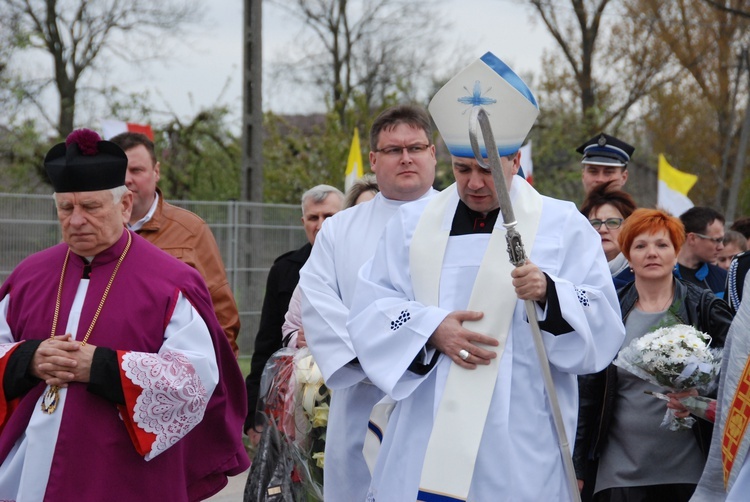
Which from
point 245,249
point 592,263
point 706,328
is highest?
point 592,263

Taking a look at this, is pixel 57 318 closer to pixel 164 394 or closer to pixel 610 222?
pixel 164 394

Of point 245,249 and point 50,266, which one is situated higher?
point 50,266

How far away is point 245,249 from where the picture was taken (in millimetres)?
13445

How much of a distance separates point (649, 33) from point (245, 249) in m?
18.2

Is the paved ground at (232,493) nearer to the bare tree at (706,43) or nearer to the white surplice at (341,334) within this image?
the white surplice at (341,334)

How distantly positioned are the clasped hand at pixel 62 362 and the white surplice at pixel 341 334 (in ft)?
3.17

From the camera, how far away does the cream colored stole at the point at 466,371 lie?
3.48 meters

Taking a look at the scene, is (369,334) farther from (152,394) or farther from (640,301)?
(640,301)

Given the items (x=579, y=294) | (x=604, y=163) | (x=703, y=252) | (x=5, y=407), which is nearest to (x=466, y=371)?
(x=579, y=294)

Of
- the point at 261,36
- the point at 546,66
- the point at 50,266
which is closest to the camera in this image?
the point at 50,266

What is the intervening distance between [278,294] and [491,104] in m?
2.64

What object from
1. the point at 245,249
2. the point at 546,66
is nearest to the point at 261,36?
the point at 245,249

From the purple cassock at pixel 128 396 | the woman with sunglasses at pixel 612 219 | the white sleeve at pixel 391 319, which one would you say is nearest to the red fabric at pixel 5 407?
the purple cassock at pixel 128 396

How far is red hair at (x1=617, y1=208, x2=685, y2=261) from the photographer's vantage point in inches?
187
